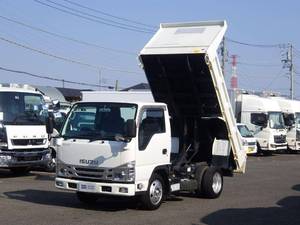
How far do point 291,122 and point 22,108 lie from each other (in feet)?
73.6

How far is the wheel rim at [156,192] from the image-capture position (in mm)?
12234

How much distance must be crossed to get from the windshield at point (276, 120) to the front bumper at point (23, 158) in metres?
18.5

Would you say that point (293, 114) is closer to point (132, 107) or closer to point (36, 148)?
point (36, 148)

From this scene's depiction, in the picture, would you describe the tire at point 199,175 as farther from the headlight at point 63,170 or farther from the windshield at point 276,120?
the windshield at point 276,120

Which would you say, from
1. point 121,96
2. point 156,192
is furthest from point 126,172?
point 121,96

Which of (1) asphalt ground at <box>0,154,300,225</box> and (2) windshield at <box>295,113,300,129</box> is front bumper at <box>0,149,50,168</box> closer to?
(1) asphalt ground at <box>0,154,300,225</box>

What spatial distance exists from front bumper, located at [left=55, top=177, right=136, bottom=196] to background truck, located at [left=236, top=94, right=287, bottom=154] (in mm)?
22961

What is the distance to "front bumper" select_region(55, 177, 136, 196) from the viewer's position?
11.6 meters

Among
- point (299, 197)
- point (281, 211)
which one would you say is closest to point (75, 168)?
point (281, 211)

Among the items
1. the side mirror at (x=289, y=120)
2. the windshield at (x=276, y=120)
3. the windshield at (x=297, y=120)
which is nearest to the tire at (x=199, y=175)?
the windshield at (x=276, y=120)

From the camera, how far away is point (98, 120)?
1230 cm

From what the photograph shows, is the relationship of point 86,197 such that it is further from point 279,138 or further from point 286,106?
point 286,106

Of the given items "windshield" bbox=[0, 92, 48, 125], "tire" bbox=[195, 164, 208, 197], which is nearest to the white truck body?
"windshield" bbox=[0, 92, 48, 125]

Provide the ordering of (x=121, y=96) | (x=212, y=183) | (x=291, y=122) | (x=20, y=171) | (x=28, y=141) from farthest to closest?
(x=291, y=122), (x=121, y=96), (x=20, y=171), (x=28, y=141), (x=212, y=183)
